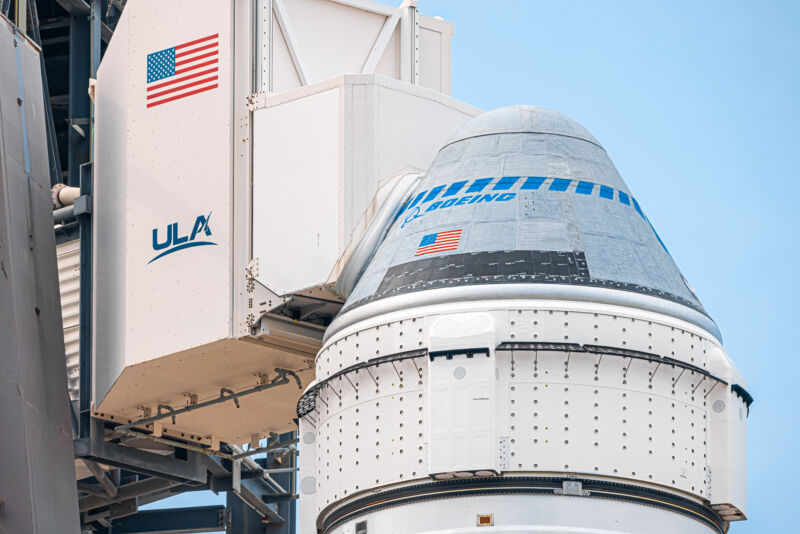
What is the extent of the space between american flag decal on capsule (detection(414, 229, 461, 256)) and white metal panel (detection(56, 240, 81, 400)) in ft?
29.1

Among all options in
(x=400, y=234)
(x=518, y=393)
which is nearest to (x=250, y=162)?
(x=400, y=234)

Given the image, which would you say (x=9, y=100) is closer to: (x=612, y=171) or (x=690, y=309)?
(x=612, y=171)

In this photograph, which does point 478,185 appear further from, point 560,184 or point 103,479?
point 103,479

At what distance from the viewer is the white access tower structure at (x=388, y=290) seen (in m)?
16.2

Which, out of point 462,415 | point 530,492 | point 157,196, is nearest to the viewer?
point 530,492

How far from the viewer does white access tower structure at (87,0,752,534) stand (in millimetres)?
16172

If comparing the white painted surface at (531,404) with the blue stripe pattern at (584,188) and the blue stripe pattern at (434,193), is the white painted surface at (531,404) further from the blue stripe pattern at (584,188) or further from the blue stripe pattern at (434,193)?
the blue stripe pattern at (434,193)

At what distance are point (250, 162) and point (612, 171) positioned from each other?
5.60 m

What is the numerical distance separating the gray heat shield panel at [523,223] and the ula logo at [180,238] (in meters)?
3.74

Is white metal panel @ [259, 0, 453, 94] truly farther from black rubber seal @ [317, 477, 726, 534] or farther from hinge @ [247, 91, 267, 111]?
black rubber seal @ [317, 477, 726, 534]

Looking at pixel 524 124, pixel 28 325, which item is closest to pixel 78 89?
pixel 28 325

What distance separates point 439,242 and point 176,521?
19.7 meters

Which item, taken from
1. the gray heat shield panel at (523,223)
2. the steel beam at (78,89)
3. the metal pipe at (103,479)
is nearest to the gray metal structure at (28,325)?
the steel beam at (78,89)

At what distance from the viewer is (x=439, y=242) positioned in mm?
17906
